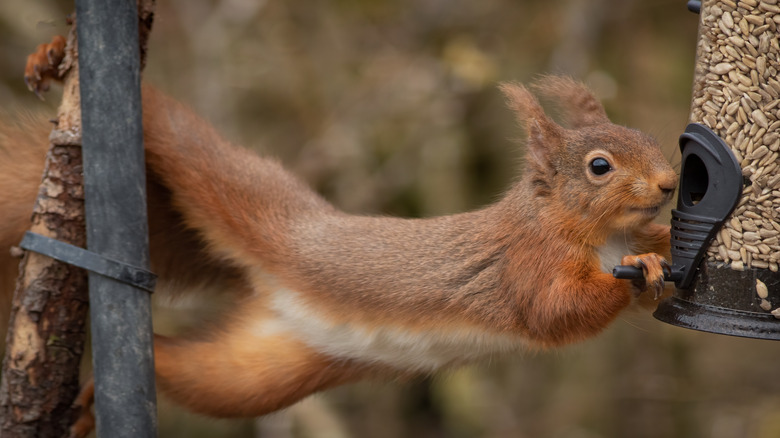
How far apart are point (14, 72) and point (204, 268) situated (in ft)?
9.75

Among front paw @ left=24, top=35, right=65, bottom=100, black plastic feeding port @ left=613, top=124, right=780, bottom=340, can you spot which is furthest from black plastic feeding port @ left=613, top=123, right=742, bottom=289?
front paw @ left=24, top=35, right=65, bottom=100

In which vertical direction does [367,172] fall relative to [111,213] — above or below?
above

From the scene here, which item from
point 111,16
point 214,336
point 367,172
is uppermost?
point 367,172

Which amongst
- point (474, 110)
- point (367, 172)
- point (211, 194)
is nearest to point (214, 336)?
point (211, 194)

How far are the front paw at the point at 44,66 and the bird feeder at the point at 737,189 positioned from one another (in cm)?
202

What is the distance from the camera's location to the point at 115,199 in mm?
2557

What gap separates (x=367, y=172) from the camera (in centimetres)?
562

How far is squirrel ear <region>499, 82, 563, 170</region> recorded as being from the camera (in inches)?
Answer: 122

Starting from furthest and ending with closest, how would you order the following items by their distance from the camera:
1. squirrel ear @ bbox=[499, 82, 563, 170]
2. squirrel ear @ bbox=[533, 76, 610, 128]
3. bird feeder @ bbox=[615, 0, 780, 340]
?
squirrel ear @ bbox=[533, 76, 610, 128] → squirrel ear @ bbox=[499, 82, 563, 170] → bird feeder @ bbox=[615, 0, 780, 340]

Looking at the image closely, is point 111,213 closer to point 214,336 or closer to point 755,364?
point 214,336

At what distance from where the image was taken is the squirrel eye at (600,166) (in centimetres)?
294

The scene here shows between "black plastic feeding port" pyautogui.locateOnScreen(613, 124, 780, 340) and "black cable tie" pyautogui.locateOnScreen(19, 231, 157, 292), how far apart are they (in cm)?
137

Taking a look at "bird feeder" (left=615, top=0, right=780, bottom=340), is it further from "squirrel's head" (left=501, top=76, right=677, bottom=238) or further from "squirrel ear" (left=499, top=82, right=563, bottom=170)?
"squirrel ear" (left=499, top=82, right=563, bottom=170)

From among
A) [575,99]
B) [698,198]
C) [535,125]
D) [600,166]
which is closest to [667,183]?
[698,198]
